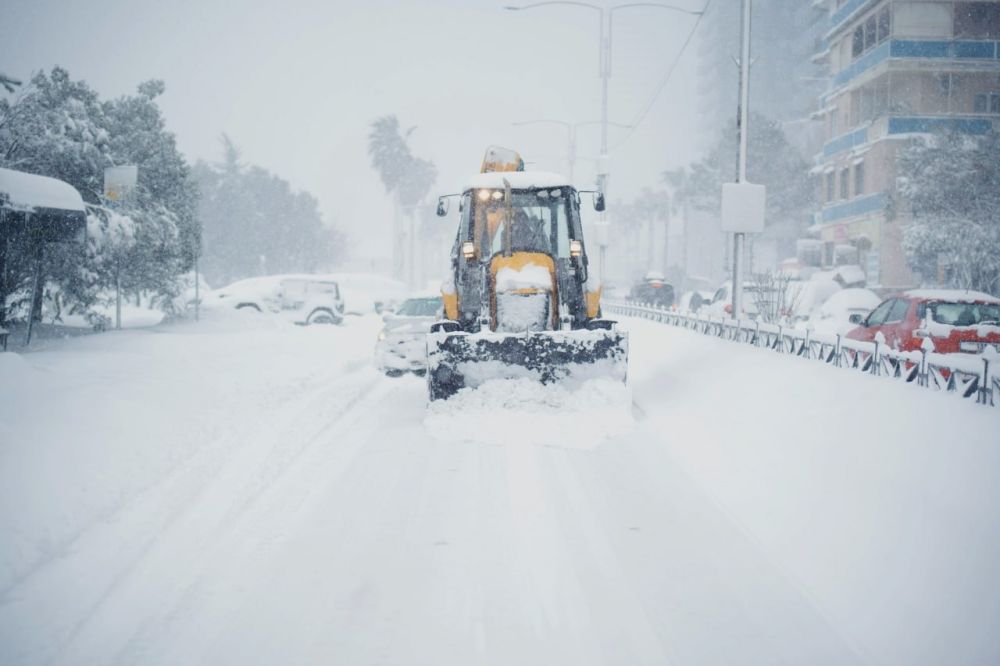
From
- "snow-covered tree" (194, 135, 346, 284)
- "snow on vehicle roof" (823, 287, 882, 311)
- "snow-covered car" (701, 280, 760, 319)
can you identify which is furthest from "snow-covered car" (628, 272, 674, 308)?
"snow-covered tree" (194, 135, 346, 284)

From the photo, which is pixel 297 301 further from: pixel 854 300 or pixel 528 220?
pixel 528 220

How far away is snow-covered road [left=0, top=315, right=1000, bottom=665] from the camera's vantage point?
3.96 metres

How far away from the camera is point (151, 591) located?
442 centimetres

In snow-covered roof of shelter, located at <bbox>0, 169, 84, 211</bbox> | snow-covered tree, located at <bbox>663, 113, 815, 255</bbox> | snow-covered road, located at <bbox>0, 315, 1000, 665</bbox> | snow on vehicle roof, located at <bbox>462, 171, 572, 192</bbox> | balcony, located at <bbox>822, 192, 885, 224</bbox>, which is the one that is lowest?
snow-covered road, located at <bbox>0, 315, 1000, 665</bbox>

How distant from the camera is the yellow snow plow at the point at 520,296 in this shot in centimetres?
969

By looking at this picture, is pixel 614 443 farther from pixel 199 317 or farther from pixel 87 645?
pixel 199 317

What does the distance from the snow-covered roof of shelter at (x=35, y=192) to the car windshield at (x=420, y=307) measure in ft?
24.8

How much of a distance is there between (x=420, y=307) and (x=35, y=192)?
324 inches

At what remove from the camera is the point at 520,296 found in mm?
10367

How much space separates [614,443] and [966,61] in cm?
3703

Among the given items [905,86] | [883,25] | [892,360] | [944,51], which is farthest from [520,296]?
[883,25]

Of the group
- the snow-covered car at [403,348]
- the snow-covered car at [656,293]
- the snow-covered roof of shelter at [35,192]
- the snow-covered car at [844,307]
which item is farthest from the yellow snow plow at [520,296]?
the snow-covered car at [656,293]

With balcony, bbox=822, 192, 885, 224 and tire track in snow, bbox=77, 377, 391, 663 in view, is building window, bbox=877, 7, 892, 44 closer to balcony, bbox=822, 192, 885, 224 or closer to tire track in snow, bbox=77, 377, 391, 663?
balcony, bbox=822, 192, 885, 224

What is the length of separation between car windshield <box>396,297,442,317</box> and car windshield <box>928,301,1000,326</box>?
29.0ft
